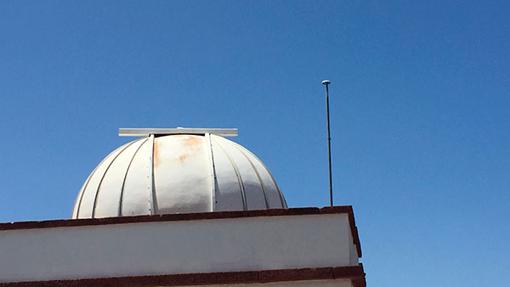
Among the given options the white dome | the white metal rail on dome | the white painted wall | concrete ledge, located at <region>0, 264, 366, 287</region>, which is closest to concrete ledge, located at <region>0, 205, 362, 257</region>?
the white painted wall

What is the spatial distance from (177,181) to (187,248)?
2.10 metres

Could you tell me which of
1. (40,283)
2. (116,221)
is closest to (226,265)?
(116,221)

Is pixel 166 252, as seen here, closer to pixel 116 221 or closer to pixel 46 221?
pixel 116 221

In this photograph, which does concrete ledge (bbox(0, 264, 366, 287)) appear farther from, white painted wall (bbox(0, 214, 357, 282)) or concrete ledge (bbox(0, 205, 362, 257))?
concrete ledge (bbox(0, 205, 362, 257))

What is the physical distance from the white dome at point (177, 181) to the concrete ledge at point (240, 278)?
203 cm

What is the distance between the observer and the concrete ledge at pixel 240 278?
40.6ft

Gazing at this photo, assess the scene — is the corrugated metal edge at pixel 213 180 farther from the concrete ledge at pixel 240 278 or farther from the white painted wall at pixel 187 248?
the concrete ledge at pixel 240 278

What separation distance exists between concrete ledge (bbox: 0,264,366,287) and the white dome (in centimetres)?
203

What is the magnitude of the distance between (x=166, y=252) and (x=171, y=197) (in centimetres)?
185

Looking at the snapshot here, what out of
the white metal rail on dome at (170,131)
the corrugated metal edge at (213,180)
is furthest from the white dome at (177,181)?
the white metal rail on dome at (170,131)

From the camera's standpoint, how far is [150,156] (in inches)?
602

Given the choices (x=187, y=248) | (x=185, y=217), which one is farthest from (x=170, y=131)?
(x=187, y=248)

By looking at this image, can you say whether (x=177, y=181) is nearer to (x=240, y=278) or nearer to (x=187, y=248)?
(x=187, y=248)

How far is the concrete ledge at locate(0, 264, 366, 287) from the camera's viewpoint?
40.6 ft
